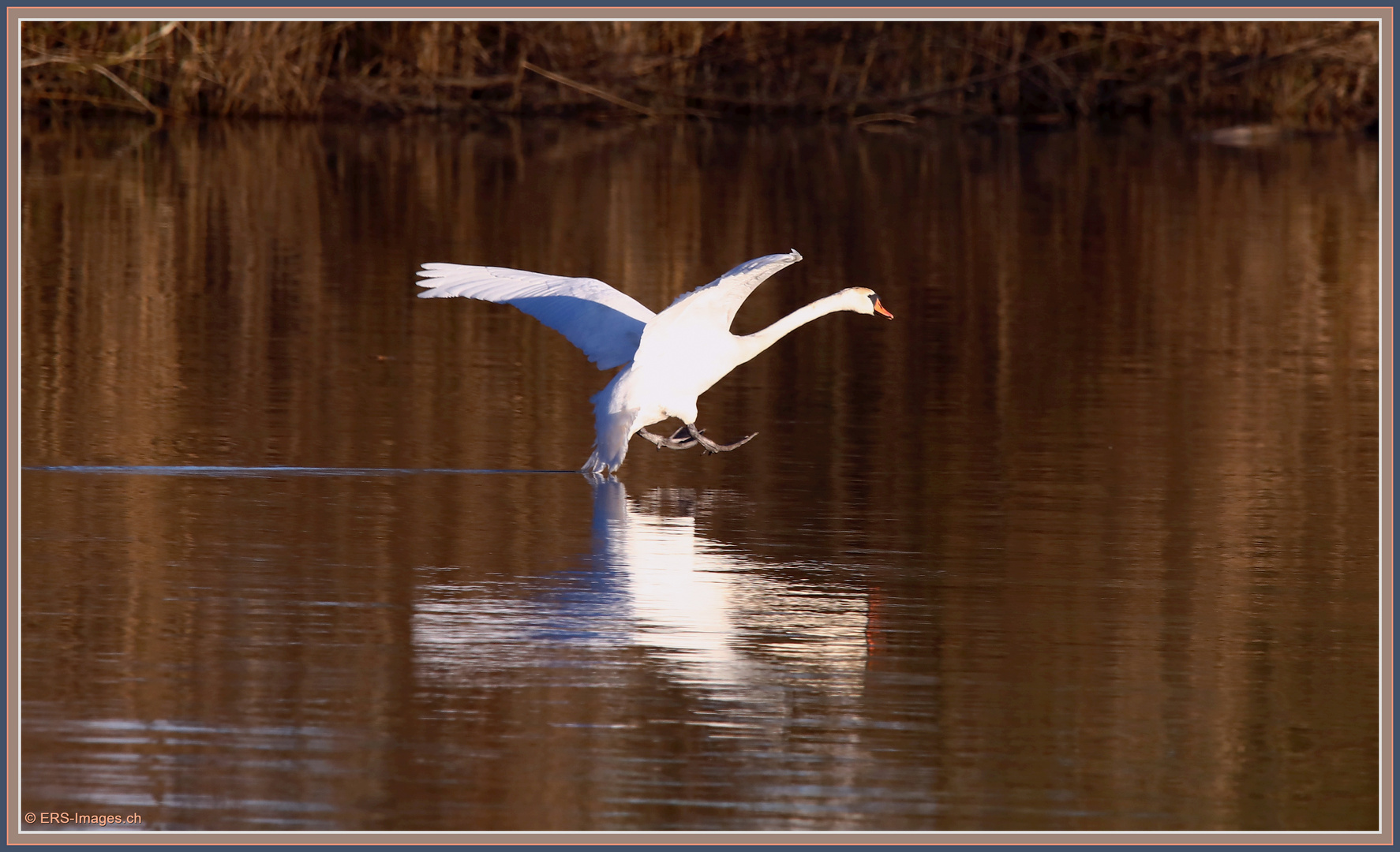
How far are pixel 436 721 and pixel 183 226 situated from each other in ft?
40.9

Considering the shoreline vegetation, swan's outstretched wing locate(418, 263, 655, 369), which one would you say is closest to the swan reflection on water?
swan's outstretched wing locate(418, 263, 655, 369)

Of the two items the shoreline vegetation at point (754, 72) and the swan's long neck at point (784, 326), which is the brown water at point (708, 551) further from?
the shoreline vegetation at point (754, 72)

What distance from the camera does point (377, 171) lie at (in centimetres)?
2239

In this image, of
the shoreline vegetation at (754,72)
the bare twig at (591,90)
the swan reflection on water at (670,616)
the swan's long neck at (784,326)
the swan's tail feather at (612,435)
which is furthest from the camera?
the bare twig at (591,90)

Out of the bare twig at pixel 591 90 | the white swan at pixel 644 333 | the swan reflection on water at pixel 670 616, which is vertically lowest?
the swan reflection on water at pixel 670 616

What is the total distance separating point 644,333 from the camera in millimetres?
8859

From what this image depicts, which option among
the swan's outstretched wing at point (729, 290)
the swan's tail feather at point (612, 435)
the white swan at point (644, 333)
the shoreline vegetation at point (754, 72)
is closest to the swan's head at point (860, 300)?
the white swan at point (644, 333)

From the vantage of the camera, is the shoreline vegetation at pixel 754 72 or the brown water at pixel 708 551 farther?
the shoreline vegetation at pixel 754 72

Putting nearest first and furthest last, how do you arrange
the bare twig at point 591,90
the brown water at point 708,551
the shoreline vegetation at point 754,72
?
the brown water at point 708,551 → the shoreline vegetation at point 754,72 → the bare twig at point 591,90

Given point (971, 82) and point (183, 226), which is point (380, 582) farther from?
point (971, 82)

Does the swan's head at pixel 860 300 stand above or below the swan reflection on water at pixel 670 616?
above

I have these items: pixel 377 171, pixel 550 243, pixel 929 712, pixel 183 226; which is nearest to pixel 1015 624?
pixel 929 712

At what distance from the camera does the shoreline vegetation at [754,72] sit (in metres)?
27.3

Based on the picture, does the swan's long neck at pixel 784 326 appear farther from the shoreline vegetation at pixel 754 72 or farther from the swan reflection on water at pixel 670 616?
the shoreline vegetation at pixel 754 72
